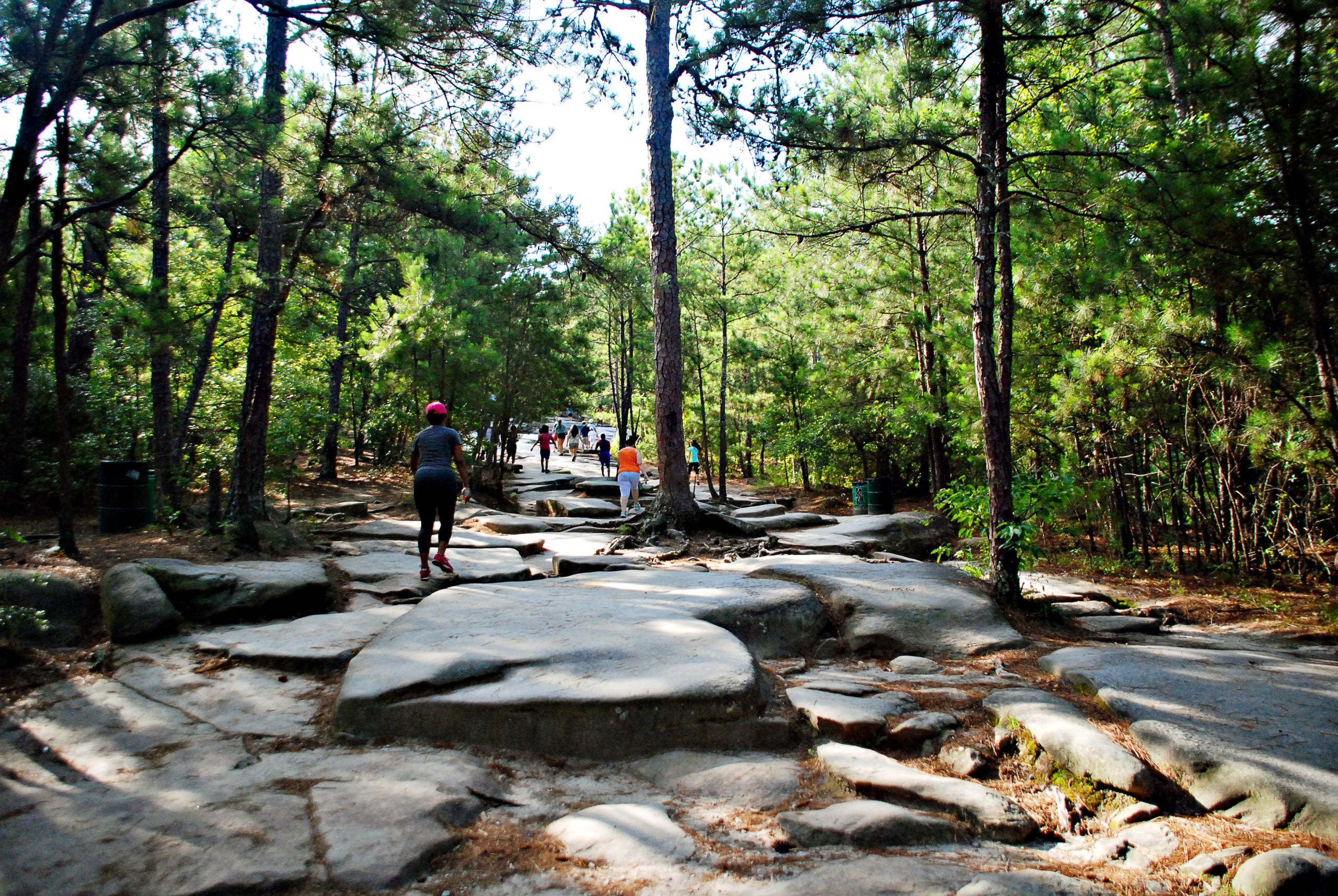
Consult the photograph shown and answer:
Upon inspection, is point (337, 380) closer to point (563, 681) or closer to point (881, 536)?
point (881, 536)

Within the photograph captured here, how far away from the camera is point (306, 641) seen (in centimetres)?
519

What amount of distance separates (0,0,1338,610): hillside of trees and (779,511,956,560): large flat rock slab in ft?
5.00

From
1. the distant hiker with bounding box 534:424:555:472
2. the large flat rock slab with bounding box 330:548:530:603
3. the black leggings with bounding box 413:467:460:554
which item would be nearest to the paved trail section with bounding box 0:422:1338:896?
the large flat rock slab with bounding box 330:548:530:603

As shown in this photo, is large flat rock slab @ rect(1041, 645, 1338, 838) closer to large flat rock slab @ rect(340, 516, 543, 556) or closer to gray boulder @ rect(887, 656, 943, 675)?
gray boulder @ rect(887, 656, 943, 675)

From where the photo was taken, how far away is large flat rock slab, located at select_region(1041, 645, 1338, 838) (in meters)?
3.09

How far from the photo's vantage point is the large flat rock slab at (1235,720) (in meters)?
3.09

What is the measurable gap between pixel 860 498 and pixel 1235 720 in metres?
13.8

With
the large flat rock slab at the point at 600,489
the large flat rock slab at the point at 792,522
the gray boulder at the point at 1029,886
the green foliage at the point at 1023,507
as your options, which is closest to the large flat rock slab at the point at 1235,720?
the gray boulder at the point at 1029,886

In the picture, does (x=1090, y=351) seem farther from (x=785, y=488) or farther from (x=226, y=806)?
(x=785, y=488)

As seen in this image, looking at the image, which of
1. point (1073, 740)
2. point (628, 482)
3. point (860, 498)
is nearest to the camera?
point (1073, 740)

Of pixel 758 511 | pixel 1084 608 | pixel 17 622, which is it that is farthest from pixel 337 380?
pixel 1084 608

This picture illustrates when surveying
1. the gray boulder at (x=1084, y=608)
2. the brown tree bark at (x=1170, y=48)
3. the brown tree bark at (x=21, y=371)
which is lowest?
the gray boulder at (x=1084, y=608)

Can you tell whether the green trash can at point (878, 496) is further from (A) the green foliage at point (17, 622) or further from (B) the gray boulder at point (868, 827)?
(A) the green foliage at point (17, 622)

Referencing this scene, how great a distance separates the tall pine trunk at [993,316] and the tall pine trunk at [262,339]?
23.4ft
